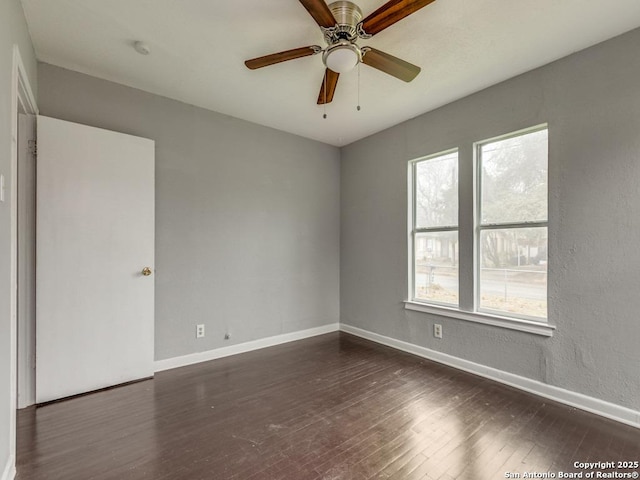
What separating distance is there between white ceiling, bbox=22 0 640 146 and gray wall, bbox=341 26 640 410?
0.20 meters

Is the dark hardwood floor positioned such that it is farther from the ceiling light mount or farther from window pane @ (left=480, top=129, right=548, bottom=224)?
the ceiling light mount

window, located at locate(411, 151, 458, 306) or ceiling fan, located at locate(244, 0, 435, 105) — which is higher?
ceiling fan, located at locate(244, 0, 435, 105)

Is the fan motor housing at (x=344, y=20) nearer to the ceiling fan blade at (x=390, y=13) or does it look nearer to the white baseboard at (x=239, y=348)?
the ceiling fan blade at (x=390, y=13)

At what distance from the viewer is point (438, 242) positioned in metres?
3.35

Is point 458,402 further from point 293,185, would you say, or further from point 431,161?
point 293,185

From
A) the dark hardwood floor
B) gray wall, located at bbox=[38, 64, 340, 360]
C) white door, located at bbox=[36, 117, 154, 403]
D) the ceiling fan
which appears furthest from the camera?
gray wall, located at bbox=[38, 64, 340, 360]

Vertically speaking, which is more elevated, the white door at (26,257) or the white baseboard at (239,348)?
the white door at (26,257)

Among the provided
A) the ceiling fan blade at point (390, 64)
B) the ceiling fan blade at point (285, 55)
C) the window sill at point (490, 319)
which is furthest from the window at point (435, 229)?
the ceiling fan blade at point (285, 55)

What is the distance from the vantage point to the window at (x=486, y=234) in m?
2.58

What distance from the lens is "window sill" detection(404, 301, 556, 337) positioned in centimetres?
247

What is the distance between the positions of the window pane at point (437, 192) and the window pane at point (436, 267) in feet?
0.52

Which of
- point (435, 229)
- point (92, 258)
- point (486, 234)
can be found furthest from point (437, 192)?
A: point (92, 258)

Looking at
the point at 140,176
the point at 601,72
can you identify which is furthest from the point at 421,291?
the point at 140,176

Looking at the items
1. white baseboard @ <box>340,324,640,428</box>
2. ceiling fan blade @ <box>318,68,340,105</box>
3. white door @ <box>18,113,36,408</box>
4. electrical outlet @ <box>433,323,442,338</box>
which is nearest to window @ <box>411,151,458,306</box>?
electrical outlet @ <box>433,323,442,338</box>
